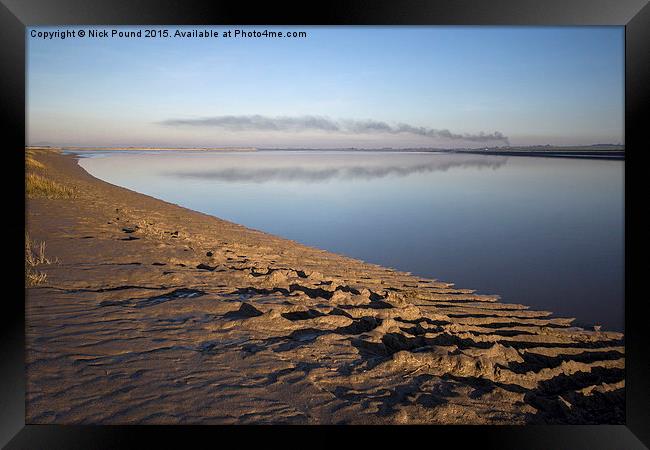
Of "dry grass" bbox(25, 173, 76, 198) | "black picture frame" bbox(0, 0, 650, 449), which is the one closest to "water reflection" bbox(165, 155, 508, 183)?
"dry grass" bbox(25, 173, 76, 198)

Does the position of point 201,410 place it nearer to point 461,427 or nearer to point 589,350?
point 461,427

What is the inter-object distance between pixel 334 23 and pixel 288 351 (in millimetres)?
2468

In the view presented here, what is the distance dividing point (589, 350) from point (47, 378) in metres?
4.47

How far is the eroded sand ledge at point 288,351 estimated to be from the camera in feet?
11.1

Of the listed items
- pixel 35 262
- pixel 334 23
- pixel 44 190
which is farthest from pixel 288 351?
pixel 44 190

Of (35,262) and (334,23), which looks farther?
(35,262)

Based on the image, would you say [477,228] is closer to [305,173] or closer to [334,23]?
[334,23]

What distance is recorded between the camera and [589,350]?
4750 mm

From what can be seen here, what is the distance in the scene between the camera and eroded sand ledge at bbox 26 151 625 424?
3379 mm

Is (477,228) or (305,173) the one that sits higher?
(305,173)

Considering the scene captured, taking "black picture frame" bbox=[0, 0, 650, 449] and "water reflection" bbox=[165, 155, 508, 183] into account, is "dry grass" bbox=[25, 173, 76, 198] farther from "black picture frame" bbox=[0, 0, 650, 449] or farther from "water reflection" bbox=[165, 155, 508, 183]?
"water reflection" bbox=[165, 155, 508, 183]

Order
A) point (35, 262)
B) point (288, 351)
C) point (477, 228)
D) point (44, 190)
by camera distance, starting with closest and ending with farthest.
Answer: point (288, 351) < point (35, 262) < point (477, 228) < point (44, 190)

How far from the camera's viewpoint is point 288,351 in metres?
4.14
